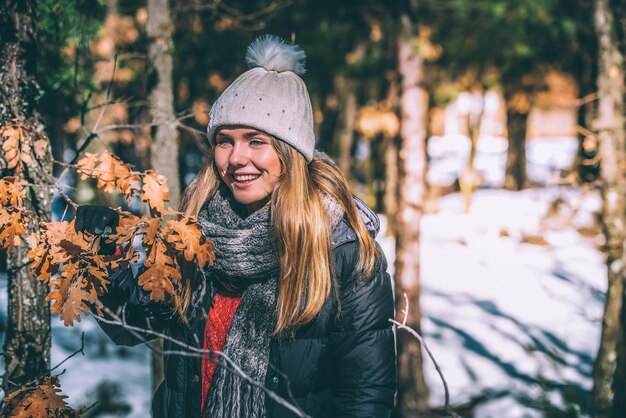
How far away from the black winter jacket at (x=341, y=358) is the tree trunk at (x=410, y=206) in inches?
146

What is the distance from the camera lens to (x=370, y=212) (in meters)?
2.32

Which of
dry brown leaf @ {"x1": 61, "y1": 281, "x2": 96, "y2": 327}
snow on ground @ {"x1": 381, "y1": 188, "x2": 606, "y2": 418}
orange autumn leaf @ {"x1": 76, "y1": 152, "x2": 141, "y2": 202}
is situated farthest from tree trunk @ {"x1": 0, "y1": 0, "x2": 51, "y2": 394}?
snow on ground @ {"x1": 381, "y1": 188, "x2": 606, "y2": 418}

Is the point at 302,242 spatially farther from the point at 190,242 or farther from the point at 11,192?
the point at 11,192

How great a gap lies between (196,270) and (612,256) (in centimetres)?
370

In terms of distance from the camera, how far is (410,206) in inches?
230

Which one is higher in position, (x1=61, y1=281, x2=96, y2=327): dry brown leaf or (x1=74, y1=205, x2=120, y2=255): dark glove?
(x1=74, y1=205, x2=120, y2=255): dark glove

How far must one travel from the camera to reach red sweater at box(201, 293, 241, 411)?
2230mm

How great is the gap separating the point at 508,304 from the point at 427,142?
11.2 feet

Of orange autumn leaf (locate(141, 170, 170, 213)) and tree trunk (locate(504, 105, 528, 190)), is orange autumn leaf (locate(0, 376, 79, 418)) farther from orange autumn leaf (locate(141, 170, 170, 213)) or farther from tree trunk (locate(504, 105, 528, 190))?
tree trunk (locate(504, 105, 528, 190))

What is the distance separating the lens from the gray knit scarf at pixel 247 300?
83.2 inches

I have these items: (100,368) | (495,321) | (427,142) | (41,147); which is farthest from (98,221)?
(495,321)

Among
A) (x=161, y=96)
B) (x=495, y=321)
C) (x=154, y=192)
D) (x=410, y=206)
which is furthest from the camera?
(x=495, y=321)

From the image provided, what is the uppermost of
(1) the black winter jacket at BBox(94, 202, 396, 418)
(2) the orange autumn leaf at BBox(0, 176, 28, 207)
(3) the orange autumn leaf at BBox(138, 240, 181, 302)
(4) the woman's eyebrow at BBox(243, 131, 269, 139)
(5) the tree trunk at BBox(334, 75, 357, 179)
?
(5) the tree trunk at BBox(334, 75, 357, 179)

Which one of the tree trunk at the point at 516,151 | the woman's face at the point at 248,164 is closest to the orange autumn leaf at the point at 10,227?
the woman's face at the point at 248,164
